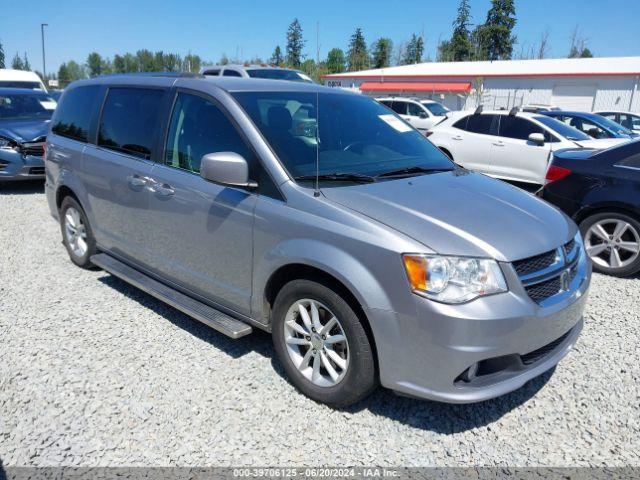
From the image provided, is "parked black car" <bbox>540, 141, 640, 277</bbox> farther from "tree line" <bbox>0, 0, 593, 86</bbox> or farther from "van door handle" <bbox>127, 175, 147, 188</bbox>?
"tree line" <bbox>0, 0, 593, 86</bbox>

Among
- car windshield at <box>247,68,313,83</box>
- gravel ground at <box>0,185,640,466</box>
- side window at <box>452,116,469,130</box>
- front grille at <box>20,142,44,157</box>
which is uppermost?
car windshield at <box>247,68,313,83</box>

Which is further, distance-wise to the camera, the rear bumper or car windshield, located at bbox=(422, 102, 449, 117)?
car windshield, located at bbox=(422, 102, 449, 117)

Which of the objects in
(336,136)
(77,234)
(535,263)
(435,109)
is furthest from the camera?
(435,109)

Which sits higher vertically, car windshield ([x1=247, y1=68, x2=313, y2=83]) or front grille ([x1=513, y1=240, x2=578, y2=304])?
car windshield ([x1=247, y1=68, x2=313, y2=83])

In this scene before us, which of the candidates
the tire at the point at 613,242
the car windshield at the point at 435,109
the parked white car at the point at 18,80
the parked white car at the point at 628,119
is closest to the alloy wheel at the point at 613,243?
the tire at the point at 613,242

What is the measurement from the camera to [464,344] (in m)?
2.48

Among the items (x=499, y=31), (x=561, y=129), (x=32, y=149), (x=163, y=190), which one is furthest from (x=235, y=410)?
(x=499, y=31)

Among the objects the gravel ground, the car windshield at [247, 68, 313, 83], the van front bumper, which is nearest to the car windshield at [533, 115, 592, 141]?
the car windshield at [247, 68, 313, 83]

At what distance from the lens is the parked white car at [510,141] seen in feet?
30.6

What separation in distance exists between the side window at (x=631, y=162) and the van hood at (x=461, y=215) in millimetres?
2574

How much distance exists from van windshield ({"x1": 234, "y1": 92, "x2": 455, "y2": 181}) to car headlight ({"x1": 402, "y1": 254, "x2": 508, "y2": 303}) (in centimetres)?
92

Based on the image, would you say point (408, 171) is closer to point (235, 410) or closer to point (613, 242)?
point (235, 410)

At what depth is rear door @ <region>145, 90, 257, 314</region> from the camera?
327 cm

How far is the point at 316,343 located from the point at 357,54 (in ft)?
288
